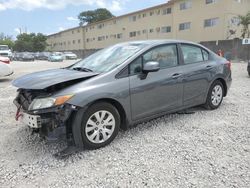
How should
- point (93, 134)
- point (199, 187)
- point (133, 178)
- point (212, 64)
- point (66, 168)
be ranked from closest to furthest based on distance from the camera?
point (199, 187) < point (133, 178) < point (66, 168) < point (93, 134) < point (212, 64)

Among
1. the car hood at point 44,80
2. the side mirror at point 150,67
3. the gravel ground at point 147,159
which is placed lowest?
the gravel ground at point 147,159

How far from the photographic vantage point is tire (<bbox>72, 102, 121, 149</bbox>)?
3.24 metres

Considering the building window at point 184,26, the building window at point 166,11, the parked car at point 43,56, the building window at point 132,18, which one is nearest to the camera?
the building window at point 184,26

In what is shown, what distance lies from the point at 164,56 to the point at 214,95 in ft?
5.33

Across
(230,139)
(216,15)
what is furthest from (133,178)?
(216,15)

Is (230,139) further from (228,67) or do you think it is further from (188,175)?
(228,67)

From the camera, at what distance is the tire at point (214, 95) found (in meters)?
5.05

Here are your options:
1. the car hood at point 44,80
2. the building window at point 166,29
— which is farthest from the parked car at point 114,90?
the building window at point 166,29

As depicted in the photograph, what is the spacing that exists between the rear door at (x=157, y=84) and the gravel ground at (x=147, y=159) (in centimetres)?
41

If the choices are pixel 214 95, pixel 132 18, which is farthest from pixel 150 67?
pixel 132 18

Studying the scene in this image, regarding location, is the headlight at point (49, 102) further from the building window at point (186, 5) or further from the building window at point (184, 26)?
the building window at point (186, 5)

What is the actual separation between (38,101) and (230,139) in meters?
2.82

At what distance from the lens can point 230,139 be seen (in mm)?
3742

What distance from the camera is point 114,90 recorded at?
137 inches
